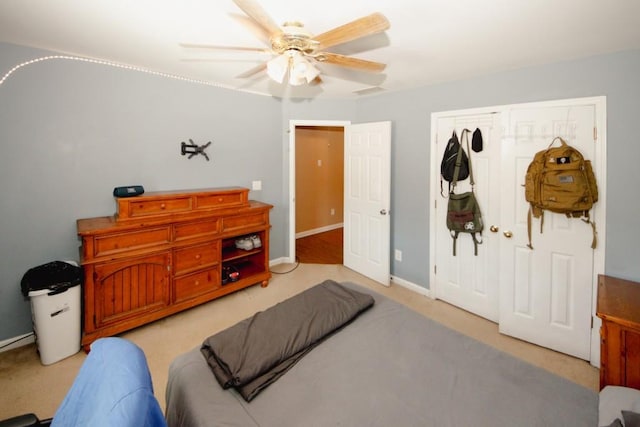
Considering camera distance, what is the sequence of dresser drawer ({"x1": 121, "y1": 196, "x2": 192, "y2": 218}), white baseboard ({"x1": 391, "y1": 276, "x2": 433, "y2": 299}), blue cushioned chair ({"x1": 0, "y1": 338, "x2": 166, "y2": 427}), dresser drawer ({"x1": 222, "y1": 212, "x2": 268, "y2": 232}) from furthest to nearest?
white baseboard ({"x1": 391, "y1": 276, "x2": 433, "y2": 299})
dresser drawer ({"x1": 222, "y1": 212, "x2": 268, "y2": 232})
dresser drawer ({"x1": 121, "y1": 196, "x2": 192, "y2": 218})
blue cushioned chair ({"x1": 0, "y1": 338, "x2": 166, "y2": 427})

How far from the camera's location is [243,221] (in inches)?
131

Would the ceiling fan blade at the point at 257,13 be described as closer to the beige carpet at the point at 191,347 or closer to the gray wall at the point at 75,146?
the gray wall at the point at 75,146

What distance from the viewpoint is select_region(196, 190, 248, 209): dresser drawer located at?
3.04m

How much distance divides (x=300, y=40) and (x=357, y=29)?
319 mm

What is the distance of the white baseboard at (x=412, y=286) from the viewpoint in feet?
11.3

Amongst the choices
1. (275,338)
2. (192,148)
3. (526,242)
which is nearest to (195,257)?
(192,148)

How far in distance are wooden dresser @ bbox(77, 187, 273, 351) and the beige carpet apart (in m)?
0.13

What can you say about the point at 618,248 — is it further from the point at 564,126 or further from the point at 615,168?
the point at 564,126

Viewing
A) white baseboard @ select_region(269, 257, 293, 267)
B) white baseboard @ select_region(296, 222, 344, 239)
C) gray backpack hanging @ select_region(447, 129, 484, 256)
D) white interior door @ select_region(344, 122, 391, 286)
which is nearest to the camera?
gray backpack hanging @ select_region(447, 129, 484, 256)

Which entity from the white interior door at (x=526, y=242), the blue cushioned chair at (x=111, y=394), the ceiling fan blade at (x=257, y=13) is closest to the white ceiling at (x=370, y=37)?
the ceiling fan blade at (x=257, y=13)

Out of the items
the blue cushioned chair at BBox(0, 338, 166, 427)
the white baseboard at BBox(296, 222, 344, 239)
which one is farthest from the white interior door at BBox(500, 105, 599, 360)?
the white baseboard at BBox(296, 222, 344, 239)

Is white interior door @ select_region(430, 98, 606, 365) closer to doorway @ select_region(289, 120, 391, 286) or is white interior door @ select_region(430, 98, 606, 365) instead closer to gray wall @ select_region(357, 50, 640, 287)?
gray wall @ select_region(357, 50, 640, 287)

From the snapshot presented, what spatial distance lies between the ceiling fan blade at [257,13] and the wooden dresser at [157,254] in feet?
6.30

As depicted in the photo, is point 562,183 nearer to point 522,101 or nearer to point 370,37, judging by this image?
point 522,101
